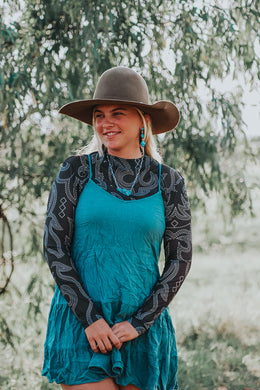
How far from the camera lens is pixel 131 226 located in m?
1.95

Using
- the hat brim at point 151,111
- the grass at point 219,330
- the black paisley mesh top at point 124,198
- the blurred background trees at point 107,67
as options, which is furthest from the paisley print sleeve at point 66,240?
the grass at point 219,330

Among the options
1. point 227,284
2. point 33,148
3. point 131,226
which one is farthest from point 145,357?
point 227,284

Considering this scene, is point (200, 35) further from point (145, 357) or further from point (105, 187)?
point (145, 357)

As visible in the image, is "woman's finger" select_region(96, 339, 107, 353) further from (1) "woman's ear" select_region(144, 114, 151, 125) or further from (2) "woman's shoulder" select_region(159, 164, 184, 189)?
(1) "woman's ear" select_region(144, 114, 151, 125)

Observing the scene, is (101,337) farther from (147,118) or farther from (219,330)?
(219,330)

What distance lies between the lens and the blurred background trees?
3807mm

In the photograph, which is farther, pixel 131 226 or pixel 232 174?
pixel 232 174

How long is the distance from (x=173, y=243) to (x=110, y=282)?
0.28m

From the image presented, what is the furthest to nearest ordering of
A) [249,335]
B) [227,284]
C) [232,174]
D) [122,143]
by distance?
[227,284] < [249,335] < [232,174] < [122,143]

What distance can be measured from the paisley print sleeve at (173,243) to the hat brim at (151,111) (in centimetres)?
25

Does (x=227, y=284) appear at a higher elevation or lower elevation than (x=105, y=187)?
lower

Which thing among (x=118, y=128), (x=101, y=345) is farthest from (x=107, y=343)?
(x=118, y=128)

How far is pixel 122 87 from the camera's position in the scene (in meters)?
2.09

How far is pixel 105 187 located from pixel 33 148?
2211 millimetres
